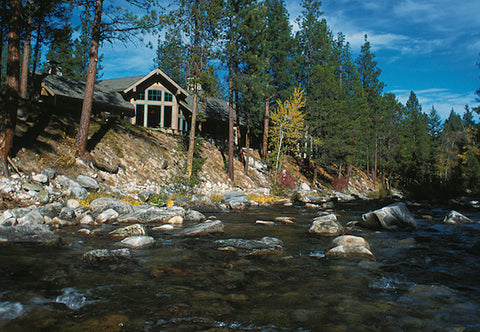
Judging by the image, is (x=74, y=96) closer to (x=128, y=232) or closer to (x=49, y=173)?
(x=49, y=173)

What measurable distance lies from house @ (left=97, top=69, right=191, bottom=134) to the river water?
22.3 meters

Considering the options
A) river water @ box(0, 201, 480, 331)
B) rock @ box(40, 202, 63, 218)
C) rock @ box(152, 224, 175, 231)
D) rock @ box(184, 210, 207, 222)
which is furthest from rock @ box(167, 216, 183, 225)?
rock @ box(40, 202, 63, 218)

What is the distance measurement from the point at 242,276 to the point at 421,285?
2.48m

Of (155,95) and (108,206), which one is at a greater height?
(155,95)

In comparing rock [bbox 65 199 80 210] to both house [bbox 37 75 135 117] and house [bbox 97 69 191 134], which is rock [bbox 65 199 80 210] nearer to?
house [bbox 37 75 135 117]

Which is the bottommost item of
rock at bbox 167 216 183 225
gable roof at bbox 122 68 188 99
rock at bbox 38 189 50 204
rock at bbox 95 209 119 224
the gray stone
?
rock at bbox 167 216 183 225

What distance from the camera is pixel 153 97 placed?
2812 centimetres

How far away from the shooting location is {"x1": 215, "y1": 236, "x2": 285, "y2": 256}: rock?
626 centimetres

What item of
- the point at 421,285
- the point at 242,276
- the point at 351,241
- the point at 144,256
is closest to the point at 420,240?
the point at 351,241

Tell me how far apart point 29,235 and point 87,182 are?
21.8 ft

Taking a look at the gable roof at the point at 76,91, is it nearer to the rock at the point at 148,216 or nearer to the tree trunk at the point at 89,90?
the tree trunk at the point at 89,90

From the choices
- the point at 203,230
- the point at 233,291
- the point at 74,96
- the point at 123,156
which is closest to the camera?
the point at 233,291

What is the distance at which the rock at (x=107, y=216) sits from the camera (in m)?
9.24

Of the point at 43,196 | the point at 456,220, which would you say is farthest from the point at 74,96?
the point at 456,220
